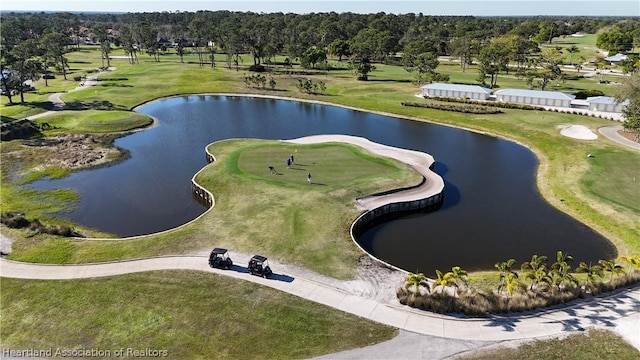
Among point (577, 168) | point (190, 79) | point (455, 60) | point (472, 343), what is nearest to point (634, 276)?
point (472, 343)

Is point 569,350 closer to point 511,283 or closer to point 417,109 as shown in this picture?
point 511,283

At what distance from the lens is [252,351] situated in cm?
2727

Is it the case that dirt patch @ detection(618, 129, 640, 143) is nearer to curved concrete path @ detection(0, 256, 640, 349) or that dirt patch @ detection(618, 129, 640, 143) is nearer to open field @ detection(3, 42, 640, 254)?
open field @ detection(3, 42, 640, 254)

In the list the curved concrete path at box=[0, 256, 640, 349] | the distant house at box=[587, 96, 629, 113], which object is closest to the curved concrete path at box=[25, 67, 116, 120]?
the curved concrete path at box=[0, 256, 640, 349]

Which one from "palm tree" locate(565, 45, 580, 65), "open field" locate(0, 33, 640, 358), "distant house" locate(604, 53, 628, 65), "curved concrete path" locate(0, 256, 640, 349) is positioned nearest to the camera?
"open field" locate(0, 33, 640, 358)

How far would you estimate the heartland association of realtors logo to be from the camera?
26.9 m

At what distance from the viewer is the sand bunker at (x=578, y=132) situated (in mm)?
72838

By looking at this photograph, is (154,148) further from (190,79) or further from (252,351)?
(190,79)

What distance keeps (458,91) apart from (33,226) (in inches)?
3447

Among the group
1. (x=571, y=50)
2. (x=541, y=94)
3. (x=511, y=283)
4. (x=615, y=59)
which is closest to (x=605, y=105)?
(x=541, y=94)

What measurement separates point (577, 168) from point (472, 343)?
4297 cm

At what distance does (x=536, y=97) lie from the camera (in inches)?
3713

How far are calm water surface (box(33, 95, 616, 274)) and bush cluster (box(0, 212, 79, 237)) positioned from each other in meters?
3.56

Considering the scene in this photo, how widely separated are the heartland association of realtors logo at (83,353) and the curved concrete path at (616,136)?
239ft
